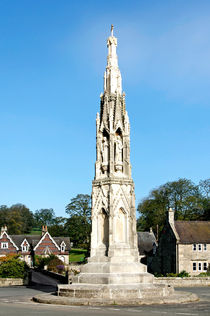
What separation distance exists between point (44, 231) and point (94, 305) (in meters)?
52.1

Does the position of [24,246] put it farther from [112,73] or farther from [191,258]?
[112,73]

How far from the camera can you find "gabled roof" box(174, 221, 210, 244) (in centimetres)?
4306

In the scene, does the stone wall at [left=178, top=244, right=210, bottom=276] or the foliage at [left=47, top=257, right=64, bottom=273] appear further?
the stone wall at [left=178, top=244, right=210, bottom=276]

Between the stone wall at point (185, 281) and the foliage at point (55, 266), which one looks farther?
the foliage at point (55, 266)

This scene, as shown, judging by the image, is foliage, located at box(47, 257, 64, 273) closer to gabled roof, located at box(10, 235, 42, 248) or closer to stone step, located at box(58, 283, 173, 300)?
gabled roof, located at box(10, 235, 42, 248)

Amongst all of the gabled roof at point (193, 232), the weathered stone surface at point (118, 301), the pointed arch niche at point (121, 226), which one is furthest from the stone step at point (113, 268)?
the gabled roof at point (193, 232)

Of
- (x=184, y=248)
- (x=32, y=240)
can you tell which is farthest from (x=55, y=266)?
(x=32, y=240)

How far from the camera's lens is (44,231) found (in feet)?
211

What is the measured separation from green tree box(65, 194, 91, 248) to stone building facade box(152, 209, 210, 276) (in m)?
26.7

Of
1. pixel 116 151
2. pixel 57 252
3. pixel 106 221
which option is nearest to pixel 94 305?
pixel 106 221

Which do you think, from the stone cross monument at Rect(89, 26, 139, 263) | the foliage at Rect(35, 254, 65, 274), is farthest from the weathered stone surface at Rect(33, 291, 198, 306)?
the foliage at Rect(35, 254, 65, 274)

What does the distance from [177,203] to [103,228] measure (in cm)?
5382

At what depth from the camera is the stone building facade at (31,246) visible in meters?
62.9

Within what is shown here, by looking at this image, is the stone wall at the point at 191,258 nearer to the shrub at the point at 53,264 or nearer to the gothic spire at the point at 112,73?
the shrub at the point at 53,264
